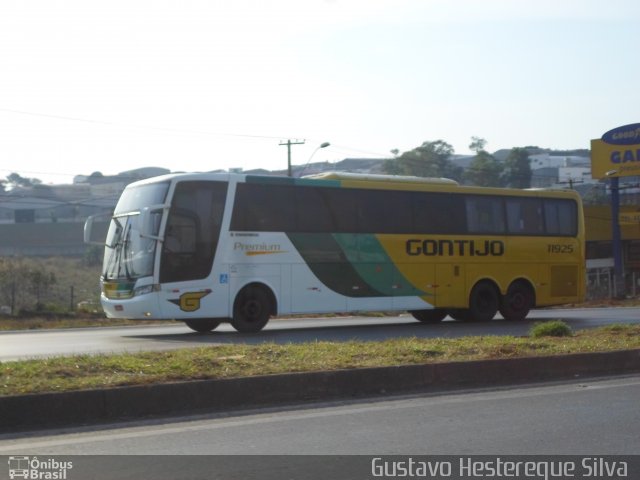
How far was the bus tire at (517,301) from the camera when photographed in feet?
79.8

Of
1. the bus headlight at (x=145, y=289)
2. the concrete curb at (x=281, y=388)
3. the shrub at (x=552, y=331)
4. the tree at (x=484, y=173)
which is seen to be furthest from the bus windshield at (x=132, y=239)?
the tree at (x=484, y=173)

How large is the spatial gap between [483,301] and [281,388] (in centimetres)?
1445

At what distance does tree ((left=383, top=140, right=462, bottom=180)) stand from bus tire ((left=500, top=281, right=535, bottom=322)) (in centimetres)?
8901

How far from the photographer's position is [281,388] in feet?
33.8

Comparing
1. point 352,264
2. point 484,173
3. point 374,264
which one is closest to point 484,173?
point 484,173

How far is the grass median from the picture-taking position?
9711mm

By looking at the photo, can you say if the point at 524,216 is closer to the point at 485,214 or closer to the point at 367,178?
the point at 485,214

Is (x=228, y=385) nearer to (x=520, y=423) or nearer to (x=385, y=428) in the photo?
(x=385, y=428)

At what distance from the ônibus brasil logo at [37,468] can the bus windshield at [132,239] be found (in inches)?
463

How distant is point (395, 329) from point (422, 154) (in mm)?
101028

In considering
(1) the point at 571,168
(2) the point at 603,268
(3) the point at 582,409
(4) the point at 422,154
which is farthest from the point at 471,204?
(1) the point at 571,168

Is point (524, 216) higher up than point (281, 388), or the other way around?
point (524, 216)

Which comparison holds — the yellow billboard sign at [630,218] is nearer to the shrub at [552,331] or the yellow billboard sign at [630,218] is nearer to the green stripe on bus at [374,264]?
the green stripe on bus at [374,264]

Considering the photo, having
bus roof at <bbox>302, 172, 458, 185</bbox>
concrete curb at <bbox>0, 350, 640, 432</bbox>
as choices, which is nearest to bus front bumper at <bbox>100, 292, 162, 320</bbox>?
bus roof at <bbox>302, 172, 458, 185</bbox>
